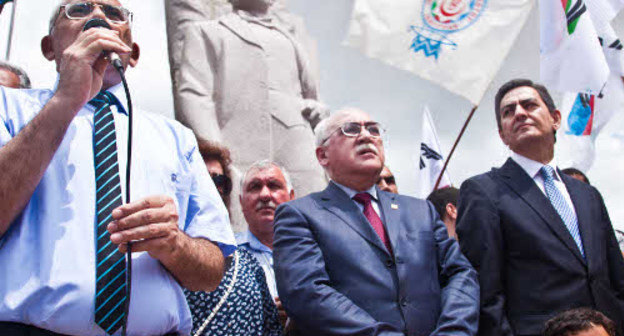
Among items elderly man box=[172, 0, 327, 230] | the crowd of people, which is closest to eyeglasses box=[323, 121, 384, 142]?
the crowd of people

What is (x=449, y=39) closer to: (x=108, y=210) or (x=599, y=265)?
(x=599, y=265)

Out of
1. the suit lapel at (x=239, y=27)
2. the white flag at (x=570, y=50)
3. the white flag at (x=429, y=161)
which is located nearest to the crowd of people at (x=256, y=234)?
the white flag at (x=570, y=50)

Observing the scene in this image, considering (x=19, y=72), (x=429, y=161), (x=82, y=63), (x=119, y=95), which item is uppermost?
(x=82, y=63)

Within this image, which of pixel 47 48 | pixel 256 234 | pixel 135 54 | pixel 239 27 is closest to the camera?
pixel 47 48

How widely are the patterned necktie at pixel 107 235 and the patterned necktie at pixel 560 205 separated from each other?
2.19m

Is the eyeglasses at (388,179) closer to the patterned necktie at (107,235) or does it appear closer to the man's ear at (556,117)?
the man's ear at (556,117)

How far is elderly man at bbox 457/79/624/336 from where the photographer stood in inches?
113

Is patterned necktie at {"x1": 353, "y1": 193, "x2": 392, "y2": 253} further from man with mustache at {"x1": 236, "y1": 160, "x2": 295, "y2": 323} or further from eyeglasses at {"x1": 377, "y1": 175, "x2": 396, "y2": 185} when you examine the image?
eyeglasses at {"x1": 377, "y1": 175, "x2": 396, "y2": 185}

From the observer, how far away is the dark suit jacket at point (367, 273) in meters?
2.58

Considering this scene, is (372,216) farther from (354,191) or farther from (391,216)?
(354,191)

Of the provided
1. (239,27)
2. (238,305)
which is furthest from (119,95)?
(239,27)

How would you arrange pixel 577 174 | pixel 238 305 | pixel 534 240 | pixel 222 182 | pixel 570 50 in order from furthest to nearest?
pixel 577 174 → pixel 570 50 → pixel 222 182 → pixel 534 240 → pixel 238 305

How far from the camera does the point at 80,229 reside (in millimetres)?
1655

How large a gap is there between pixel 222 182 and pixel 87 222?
98.5 inches
